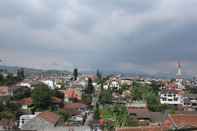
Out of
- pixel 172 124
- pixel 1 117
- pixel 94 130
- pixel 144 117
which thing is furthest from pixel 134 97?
pixel 172 124

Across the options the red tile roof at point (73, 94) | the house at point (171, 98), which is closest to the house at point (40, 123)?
the house at point (171, 98)

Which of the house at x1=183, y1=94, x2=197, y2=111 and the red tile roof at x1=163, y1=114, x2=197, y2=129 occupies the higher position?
the red tile roof at x1=163, y1=114, x2=197, y2=129

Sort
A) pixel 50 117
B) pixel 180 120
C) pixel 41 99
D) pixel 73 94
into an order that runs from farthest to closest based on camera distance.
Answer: pixel 73 94, pixel 41 99, pixel 50 117, pixel 180 120

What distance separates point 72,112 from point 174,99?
33.6 m

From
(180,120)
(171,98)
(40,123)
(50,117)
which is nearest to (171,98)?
(171,98)

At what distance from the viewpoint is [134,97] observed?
9138cm

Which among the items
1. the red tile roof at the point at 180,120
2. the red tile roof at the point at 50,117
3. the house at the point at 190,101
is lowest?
the house at the point at 190,101

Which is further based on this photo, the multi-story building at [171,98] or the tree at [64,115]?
the multi-story building at [171,98]

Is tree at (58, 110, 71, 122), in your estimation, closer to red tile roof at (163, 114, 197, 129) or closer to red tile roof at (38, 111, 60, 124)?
red tile roof at (38, 111, 60, 124)

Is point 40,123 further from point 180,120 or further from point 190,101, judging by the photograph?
point 190,101

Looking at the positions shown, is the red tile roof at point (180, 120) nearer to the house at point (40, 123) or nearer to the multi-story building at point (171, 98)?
the house at point (40, 123)

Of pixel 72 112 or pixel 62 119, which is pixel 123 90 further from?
pixel 62 119

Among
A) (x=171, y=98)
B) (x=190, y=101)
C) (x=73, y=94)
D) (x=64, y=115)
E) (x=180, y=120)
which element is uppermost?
(x=180, y=120)

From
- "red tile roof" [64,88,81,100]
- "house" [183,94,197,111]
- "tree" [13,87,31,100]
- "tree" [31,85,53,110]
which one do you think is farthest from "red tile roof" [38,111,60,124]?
"red tile roof" [64,88,81,100]
